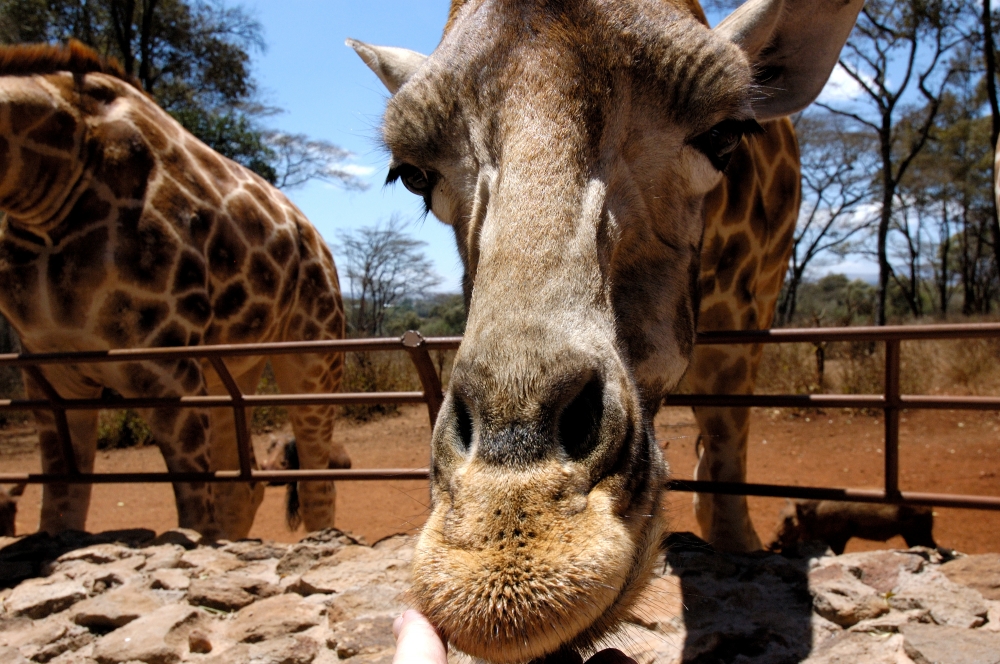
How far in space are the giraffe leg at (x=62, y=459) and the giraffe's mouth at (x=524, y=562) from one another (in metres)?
4.24

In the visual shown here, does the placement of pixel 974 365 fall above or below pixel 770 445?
above

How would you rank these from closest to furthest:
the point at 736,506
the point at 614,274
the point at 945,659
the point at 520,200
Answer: the point at 520,200 < the point at 614,274 < the point at 945,659 < the point at 736,506

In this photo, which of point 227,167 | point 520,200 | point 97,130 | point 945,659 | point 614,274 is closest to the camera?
point 520,200

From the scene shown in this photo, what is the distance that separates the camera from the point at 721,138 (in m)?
2.11

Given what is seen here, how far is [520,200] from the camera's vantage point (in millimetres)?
1642

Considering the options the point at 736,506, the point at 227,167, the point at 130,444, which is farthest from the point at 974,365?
the point at 130,444

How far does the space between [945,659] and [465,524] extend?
1.94 meters

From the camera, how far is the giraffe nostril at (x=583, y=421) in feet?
4.32

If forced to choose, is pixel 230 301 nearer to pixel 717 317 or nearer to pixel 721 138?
pixel 717 317

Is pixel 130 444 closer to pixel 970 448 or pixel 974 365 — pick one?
pixel 970 448

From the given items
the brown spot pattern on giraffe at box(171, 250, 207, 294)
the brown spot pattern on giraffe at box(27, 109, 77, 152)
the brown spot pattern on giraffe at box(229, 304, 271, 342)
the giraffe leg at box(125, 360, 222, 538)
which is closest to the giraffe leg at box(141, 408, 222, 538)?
the giraffe leg at box(125, 360, 222, 538)

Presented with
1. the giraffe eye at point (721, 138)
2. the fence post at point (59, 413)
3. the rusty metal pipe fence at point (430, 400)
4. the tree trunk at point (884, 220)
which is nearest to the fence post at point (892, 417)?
the rusty metal pipe fence at point (430, 400)

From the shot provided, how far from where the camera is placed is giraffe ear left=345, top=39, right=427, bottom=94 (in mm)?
3109

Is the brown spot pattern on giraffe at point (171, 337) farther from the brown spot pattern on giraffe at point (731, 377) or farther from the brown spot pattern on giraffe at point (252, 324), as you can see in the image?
the brown spot pattern on giraffe at point (731, 377)
